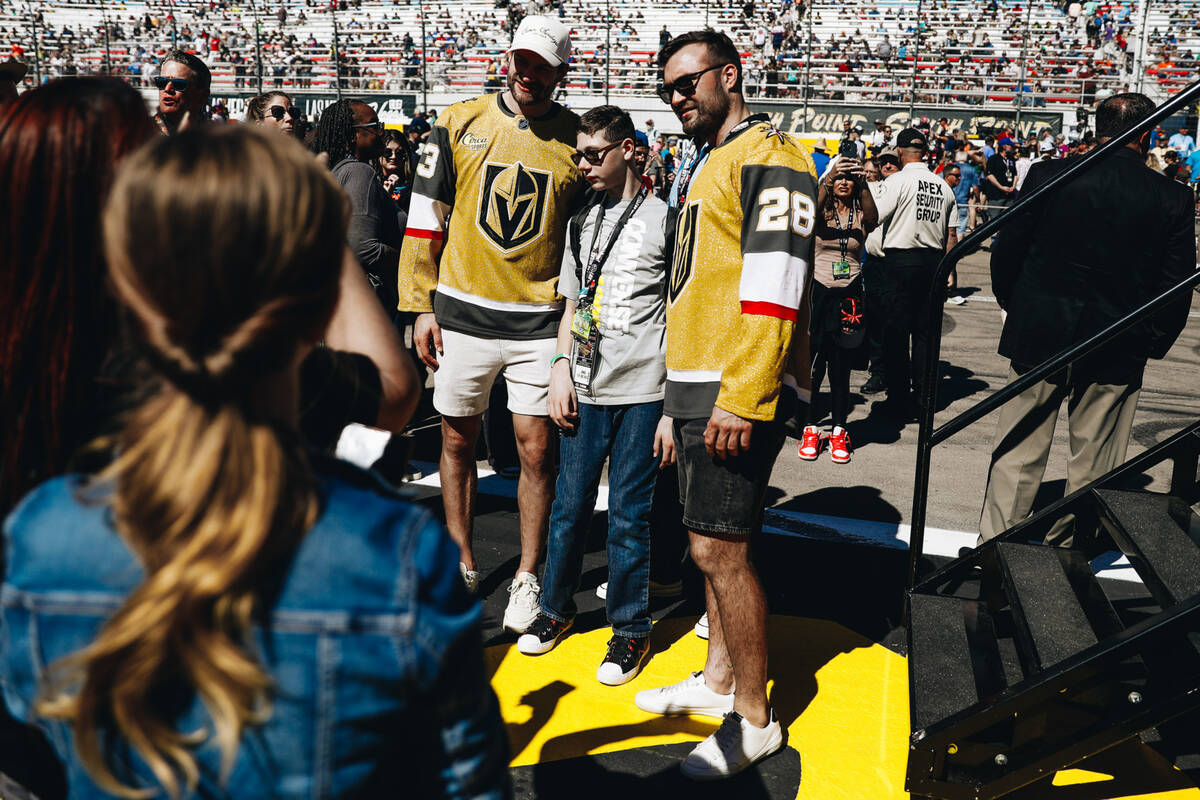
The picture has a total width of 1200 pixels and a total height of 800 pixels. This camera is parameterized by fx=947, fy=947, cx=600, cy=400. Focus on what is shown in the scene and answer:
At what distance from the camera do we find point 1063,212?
4.09 metres

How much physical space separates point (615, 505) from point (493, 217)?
1181 mm

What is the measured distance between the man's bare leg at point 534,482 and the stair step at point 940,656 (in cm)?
138

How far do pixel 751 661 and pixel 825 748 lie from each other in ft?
1.43

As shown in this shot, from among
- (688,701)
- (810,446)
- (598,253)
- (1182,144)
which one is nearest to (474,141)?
(598,253)

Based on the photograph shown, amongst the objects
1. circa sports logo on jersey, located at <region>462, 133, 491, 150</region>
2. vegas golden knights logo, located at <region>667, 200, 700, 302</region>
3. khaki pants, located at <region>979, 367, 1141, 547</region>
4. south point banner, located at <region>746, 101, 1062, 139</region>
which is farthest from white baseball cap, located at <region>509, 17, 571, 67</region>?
south point banner, located at <region>746, 101, 1062, 139</region>

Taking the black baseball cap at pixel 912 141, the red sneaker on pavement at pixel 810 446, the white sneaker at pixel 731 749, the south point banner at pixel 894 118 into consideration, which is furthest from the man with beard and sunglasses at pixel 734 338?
the south point banner at pixel 894 118

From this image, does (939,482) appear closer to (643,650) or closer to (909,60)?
(643,650)

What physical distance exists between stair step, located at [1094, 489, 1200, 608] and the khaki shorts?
202 centimetres

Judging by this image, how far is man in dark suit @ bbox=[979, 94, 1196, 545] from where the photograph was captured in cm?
405

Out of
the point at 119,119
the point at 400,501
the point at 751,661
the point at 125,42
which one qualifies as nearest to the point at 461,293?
the point at 751,661

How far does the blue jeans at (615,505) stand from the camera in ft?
10.7

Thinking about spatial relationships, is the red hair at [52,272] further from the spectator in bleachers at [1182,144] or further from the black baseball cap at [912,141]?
the spectator in bleachers at [1182,144]

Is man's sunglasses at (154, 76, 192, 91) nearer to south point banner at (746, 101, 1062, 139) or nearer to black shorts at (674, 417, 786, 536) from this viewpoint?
black shorts at (674, 417, 786, 536)

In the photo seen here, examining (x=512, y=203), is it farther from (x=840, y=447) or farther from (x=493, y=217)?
(x=840, y=447)
